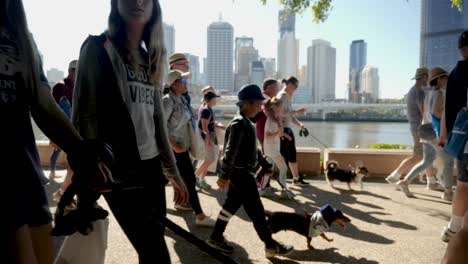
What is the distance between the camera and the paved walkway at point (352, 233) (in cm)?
375

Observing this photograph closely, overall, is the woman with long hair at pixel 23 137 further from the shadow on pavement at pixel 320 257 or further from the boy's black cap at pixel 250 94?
the shadow on pavement at pixel 320 257

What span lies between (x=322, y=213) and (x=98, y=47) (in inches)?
Answer: 108

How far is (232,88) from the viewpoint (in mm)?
182125

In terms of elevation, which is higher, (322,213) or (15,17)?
(15,17)

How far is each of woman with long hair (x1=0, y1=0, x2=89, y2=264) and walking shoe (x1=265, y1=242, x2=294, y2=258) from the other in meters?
2.60

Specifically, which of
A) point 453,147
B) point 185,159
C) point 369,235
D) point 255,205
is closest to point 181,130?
point 185,159

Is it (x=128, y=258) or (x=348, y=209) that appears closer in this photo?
(x=128, y=258)

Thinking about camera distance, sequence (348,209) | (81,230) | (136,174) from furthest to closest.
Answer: (348,209)
(136,174)
(81,230)

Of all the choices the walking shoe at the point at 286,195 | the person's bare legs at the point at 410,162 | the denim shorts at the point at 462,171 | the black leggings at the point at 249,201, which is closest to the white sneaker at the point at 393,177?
the person's bare legs at the point at 410,162

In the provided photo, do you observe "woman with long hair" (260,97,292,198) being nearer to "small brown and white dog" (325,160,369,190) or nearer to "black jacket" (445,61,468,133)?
"small brown and white dog" (325,160,369,190)

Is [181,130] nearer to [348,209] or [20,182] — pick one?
[348,209]

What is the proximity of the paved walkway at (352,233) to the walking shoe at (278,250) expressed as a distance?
0.08 m

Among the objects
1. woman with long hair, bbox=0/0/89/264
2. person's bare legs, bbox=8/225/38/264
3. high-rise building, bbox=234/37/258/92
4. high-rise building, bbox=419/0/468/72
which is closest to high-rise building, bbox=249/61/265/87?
high-rise building, bbox=234/37/258/92

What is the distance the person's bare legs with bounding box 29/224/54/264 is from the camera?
1.20 meters
